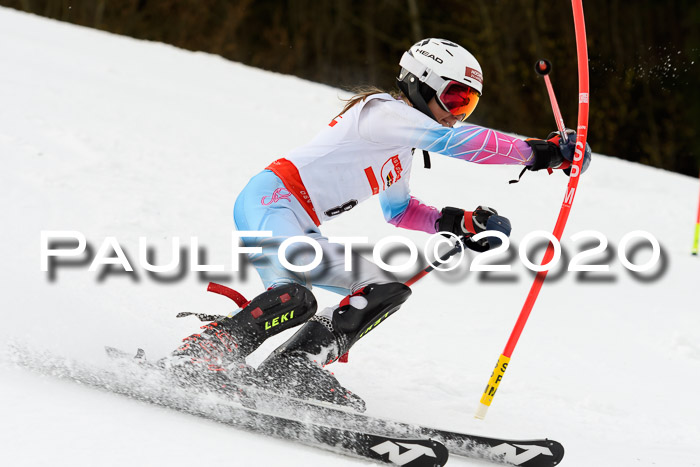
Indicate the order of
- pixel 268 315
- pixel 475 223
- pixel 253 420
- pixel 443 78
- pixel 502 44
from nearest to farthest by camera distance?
pixel 253 420 → pixel 268 315 → pixel 443 78 → pixel 475 223 → pixel 502 44

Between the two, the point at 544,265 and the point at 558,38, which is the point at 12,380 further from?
the point at 558,38

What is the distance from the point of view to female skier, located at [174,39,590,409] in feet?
10.4

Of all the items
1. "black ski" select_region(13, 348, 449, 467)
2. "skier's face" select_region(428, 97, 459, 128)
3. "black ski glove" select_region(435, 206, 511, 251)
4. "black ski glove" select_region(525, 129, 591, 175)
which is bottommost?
"black ski" select_region(13, 348, 449, 467)

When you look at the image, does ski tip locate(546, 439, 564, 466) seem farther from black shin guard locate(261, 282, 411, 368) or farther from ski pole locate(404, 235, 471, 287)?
ski pole locate(404, 235, 471, 287)

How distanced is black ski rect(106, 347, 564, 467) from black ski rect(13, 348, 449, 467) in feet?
0.25

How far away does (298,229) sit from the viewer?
3342 mm

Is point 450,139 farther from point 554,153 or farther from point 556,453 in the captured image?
point 556,453

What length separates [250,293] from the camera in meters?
5.40

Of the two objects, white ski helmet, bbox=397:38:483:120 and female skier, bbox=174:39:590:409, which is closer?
female skier, bbox=174:39:590:409

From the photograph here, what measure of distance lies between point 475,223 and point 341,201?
0.60 metres

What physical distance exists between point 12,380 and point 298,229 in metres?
1.17

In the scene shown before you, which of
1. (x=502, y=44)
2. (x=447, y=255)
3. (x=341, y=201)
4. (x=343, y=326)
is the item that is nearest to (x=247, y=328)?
(x=343, y=326)

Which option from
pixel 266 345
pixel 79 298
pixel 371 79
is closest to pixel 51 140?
pixel 79 298

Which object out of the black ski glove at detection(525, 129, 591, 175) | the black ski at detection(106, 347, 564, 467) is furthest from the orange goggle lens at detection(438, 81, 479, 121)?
the black ski at detection(106, 347, 564, 467)
